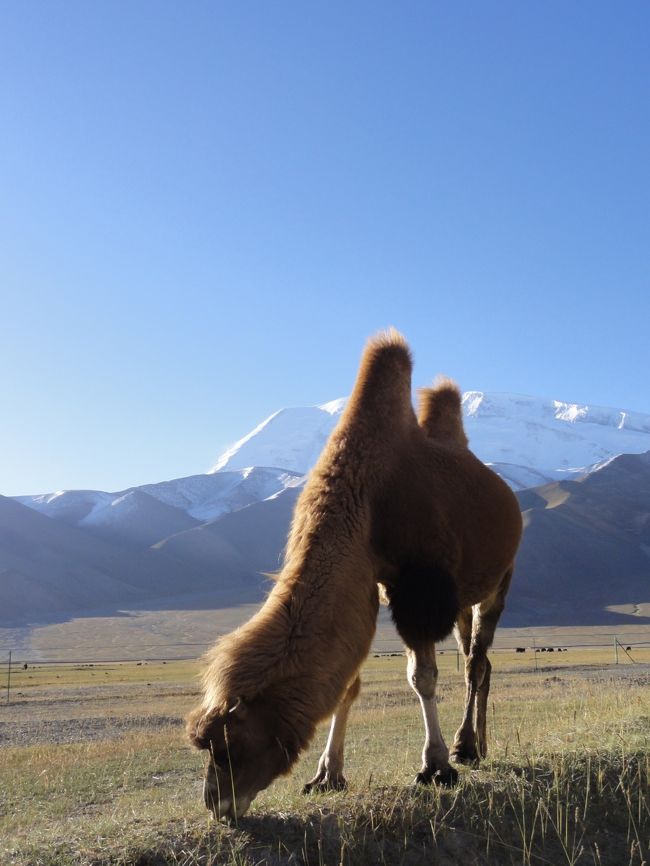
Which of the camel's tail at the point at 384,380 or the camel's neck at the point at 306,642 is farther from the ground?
the camel's tail at the point at 384,380

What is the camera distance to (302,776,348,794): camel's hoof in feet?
23.5

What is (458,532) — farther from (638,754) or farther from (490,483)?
(638,754)

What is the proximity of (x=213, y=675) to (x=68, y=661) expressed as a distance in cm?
9637

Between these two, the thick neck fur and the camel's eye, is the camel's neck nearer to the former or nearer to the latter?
the thick neck fur

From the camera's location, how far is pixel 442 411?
35.0 ft

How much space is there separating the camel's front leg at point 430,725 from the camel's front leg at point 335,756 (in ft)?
1.89

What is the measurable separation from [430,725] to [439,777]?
0.40 metres

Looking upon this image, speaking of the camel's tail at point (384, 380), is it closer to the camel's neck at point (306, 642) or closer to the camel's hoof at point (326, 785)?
the camel's neck at point (306, 642)

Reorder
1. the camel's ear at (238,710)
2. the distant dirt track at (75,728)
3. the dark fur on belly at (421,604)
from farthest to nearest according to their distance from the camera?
1. the distant dirt track at (75,728)
2. the dark fur on belly at (421,604)
3. the camel's ear at (238,710)

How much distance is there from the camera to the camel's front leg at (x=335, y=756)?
7309 mm

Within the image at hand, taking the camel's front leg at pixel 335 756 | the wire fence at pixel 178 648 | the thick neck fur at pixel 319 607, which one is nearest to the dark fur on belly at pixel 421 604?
the thick neck fur at pixel 319 607

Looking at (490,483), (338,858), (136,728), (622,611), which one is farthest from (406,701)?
(622,611)

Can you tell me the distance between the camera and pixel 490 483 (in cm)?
887

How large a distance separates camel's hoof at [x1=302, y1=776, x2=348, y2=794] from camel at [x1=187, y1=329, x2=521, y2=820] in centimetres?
2
